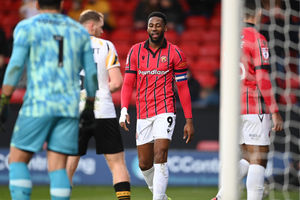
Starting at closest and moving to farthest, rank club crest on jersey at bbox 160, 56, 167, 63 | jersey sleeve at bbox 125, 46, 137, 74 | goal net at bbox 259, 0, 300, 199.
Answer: club crest on jersey at bbox 160, 56, 167, 63, jersey sleeve at bbox 125, 46, 137, 74, goal net at bbox 259, 0, 300, 199

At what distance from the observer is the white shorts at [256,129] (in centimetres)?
591

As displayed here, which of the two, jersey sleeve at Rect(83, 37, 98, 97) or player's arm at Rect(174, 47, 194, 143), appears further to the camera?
player's arm at Rect(174, 47, 194, 143)

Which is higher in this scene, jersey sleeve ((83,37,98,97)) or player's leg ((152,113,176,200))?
Result: jersey sleeve ((83,37,98,97))

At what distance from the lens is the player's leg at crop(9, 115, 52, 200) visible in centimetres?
434

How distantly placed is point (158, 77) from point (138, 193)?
2910 millimetres

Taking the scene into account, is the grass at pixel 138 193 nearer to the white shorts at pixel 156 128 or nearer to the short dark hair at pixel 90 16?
the white shorts at pixel 156 128

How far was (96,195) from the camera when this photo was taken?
329 inches

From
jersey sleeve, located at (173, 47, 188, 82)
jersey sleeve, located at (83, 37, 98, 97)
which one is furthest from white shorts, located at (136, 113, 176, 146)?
jersey sleeve, located at (83, 37, 98, 97)

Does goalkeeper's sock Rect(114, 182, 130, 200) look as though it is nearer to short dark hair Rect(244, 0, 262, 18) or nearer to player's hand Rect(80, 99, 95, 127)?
player's hand Rect(80, 99, 95, 127)

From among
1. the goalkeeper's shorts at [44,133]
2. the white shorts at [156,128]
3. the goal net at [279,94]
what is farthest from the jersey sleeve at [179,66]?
the goalkeeper's shorts at [44,133]

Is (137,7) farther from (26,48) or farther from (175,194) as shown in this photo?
(26,48)

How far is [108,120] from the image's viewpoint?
5891 mm

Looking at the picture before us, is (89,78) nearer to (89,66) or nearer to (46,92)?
(89,66)

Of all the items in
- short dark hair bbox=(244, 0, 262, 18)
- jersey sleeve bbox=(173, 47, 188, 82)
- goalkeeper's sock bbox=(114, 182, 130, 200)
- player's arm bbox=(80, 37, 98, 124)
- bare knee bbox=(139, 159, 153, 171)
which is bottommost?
goalkeeper's sock bbox=(114, 182, 130, 200)
